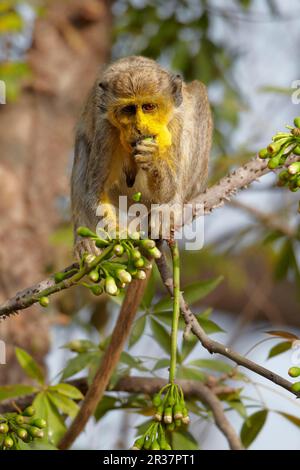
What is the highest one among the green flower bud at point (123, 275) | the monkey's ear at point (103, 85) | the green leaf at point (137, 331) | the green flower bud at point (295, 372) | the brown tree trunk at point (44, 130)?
the brown tree trunk at point (44, 130)

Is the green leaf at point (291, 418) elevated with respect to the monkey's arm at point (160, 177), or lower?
lower

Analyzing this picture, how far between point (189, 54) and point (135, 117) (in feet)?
9.18

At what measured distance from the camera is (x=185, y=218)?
125 inches

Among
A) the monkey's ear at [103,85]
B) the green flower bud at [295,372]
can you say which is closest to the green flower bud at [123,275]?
the green flower bud at [295,372]

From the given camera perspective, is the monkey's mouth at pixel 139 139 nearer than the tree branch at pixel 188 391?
No

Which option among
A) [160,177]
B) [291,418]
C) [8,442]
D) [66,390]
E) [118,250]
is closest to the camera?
[118,250]

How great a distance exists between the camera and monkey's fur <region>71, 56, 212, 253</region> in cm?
327

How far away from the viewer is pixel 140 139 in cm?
321

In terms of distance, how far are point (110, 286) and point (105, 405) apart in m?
1.35

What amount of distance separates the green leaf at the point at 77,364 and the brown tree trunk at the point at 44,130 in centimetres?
215

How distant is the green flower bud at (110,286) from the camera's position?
6.82 feet

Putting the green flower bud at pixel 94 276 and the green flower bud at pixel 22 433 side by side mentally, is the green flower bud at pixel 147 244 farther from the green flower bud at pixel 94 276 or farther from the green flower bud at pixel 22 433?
the green flower bud at pixel 22 433

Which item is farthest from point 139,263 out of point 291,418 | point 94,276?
point 291,418

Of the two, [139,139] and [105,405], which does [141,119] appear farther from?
[105,405]
